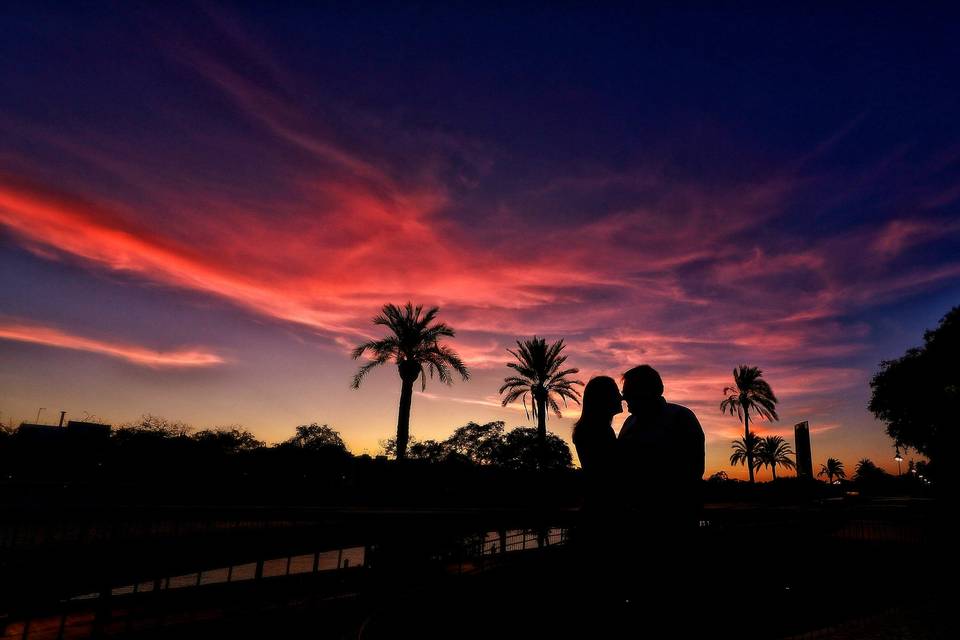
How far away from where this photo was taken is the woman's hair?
259 cm

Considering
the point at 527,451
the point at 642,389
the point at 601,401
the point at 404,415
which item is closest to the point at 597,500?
the point at 601,401

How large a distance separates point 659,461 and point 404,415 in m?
25.5

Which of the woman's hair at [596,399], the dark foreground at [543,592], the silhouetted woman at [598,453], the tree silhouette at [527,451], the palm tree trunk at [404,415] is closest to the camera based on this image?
the dark foreground at [543,592]

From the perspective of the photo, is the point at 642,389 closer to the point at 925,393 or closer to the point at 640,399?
the point at 640,399

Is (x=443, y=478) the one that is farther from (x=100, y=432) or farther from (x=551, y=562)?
(x=100, y=432)

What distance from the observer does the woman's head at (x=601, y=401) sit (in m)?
2.59

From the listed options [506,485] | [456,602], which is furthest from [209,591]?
[506,485]

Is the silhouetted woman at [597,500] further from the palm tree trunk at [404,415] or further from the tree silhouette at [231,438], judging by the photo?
the tree silhouette at [231,438]

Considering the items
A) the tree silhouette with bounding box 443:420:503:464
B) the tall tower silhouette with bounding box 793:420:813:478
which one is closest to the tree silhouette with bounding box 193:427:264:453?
the tree silhouette with bounding box 443:420:503:464

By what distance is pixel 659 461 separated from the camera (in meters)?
2.46

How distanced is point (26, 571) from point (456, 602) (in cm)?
230

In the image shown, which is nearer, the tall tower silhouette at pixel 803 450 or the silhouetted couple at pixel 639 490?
the silhouetted couple at pixel 639 490

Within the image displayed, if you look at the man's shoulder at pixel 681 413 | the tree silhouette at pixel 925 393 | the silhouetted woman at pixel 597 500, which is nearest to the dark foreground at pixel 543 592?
the silhouetted woman at pixel 597 500

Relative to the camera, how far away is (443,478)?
23656 millimetres
